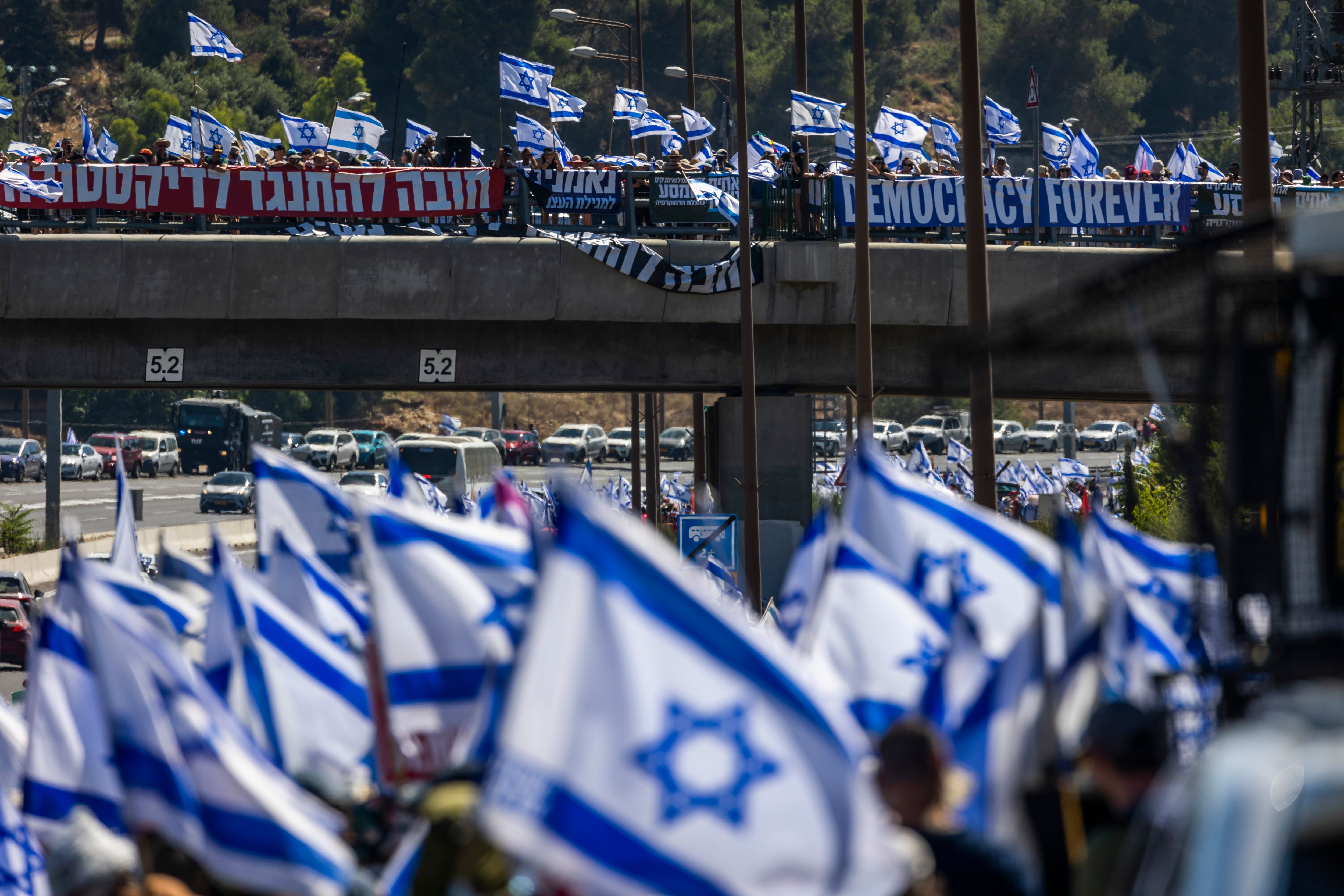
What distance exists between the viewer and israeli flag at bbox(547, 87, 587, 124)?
3459 cm

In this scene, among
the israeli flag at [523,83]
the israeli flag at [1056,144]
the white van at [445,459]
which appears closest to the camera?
the israeli flag at [1056,144]

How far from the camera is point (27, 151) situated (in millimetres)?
31141

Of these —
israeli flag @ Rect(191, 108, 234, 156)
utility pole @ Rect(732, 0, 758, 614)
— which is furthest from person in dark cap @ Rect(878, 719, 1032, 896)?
israeli flag @ Rect(191, 108, 234, 156)

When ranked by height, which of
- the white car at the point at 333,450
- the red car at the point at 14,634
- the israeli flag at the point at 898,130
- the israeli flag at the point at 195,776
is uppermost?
the israeli flag at the point at 898,130

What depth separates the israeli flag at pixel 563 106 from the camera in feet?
113

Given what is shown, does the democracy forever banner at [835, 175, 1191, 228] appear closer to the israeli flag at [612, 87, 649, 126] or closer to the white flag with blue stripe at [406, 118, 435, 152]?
the israeli flag at [612, 87, 649, 126]

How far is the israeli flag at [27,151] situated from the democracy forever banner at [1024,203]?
1344 cm

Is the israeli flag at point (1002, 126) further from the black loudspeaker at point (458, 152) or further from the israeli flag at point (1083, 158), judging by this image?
the black loudspeaker at point (458, 152)

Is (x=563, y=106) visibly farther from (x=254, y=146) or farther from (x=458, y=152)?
(x=458, y=152)

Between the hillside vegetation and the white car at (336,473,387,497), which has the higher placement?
the hillside vegetation

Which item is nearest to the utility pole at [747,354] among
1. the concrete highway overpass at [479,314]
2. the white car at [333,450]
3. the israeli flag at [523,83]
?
the concrete highway overpass at [479,314]

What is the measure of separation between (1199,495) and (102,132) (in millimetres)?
34678

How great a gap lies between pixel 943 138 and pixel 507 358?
465 inches

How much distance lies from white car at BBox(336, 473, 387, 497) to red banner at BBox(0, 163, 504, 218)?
20.9 m
